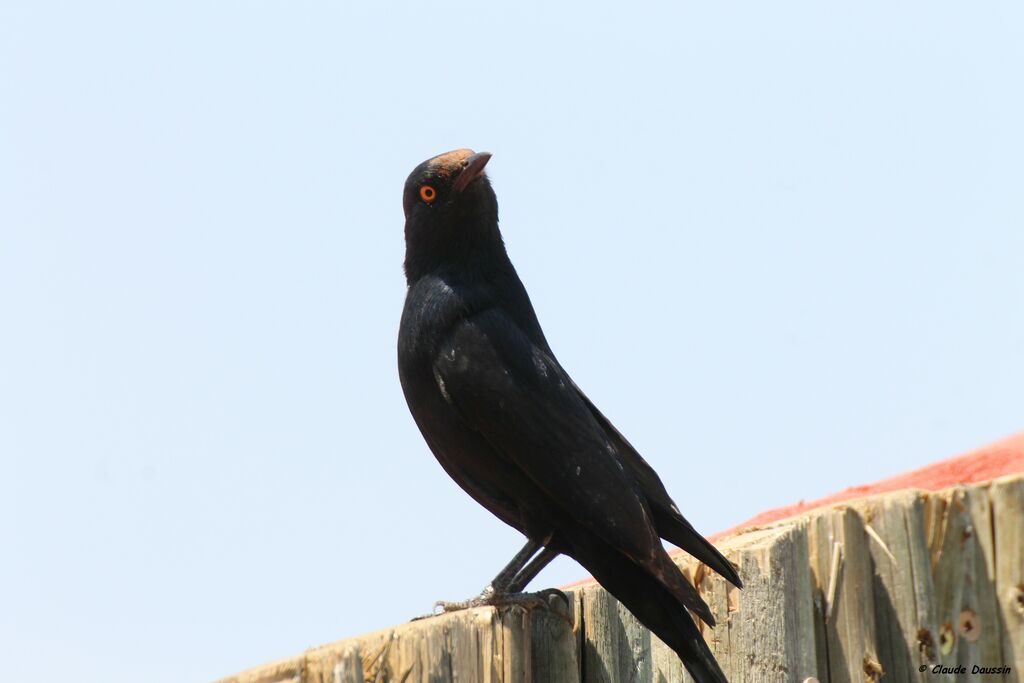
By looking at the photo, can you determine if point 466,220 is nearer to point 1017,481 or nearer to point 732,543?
point 732,543

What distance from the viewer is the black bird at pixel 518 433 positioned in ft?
13.9

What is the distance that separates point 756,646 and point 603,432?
1267mm

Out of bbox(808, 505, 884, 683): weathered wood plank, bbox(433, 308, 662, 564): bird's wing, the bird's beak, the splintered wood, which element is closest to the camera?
the splintered wood

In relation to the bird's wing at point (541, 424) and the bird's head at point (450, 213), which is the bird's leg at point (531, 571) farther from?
the bird's head at point (450, 213)

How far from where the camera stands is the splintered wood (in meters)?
3.63

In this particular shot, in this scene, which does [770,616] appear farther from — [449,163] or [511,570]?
[449,163]

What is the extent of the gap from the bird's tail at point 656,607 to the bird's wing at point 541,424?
3.1 inches

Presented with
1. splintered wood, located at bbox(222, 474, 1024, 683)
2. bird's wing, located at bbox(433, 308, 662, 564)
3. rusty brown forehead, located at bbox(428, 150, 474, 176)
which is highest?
rusty brown forehead, located at bbox(428, 150, 474, 176)

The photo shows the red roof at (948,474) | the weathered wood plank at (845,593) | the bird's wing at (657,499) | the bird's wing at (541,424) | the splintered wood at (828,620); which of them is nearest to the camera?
the splintered wood at (828,620)

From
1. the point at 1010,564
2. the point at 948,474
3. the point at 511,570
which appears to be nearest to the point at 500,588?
the point at 511,570

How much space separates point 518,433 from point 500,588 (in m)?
0.60

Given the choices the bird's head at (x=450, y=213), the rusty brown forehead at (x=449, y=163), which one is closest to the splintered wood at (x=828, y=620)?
the bird's head at (x=450, y=213)

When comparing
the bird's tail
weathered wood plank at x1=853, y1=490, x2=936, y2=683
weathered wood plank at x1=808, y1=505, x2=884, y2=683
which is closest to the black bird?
the bird's tail

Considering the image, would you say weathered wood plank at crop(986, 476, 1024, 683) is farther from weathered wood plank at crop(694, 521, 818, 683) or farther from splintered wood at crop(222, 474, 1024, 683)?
weathered wood plank at crop(694, 521, 818, 683)
